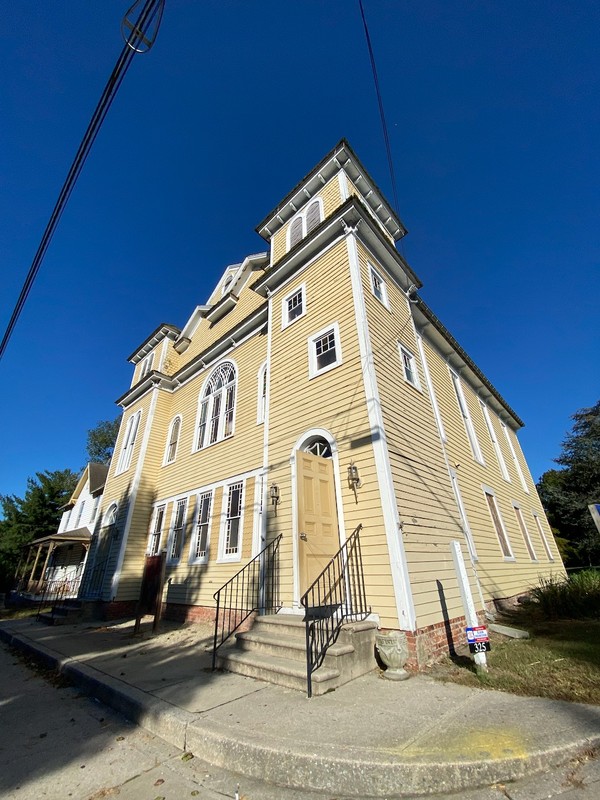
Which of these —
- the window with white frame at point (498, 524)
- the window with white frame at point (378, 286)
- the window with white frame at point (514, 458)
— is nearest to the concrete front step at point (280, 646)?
the window with white frame at point (378, 286)

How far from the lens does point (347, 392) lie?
23.8ft

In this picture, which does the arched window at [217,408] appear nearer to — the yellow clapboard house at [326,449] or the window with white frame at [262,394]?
the yellow clapboard house at [326,449]

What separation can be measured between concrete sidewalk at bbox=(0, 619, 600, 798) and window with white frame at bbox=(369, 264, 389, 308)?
7754mm

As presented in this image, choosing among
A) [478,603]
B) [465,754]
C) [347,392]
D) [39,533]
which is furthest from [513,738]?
[39,533]

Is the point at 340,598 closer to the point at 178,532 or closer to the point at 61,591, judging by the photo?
the point at 178,532

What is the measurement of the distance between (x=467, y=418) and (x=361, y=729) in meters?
11.4

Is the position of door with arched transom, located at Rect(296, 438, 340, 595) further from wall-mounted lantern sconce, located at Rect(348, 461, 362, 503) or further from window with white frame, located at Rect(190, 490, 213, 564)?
window with white frame, located at Rect(190, 490, 213, 564)

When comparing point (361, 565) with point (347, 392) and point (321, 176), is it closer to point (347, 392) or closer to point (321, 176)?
point (347, 392)

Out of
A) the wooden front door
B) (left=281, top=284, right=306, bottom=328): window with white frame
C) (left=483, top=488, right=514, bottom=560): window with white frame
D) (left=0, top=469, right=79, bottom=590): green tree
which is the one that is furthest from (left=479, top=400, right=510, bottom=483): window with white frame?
(left=0, top=469, right=79, bottom=590): green tree

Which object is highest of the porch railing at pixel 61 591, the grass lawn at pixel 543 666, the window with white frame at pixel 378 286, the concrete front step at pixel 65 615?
the window with white frame at pixel 378 286

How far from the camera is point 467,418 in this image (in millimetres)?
12906

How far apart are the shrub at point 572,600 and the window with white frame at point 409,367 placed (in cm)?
631

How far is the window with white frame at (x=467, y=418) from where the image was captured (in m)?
12.3

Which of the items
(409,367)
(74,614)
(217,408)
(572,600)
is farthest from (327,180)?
(74,614)
